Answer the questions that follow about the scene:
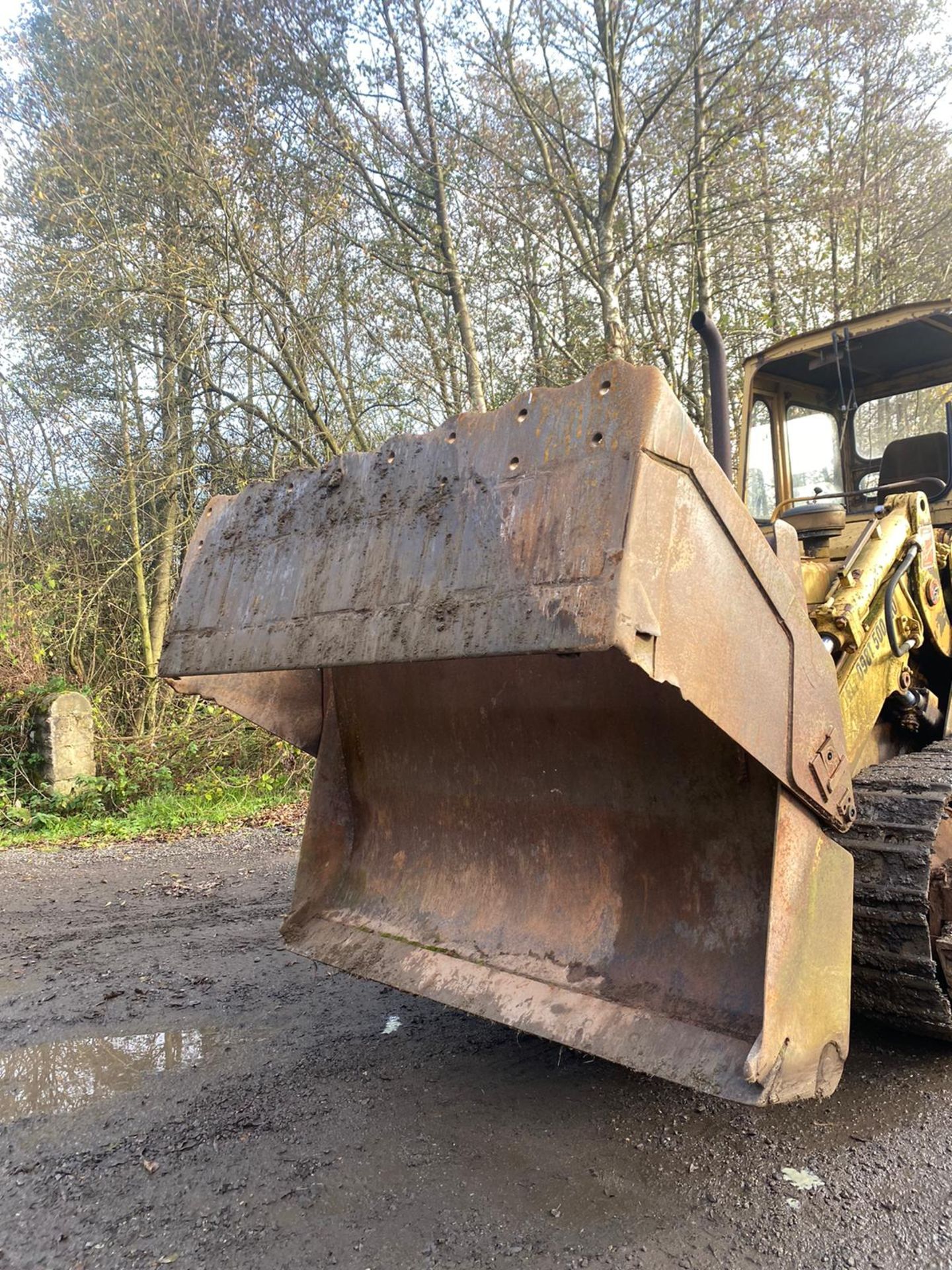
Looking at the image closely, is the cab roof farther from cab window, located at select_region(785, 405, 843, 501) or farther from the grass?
the grass

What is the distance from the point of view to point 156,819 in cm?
752

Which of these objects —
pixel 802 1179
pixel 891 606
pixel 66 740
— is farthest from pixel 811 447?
pixel 66 740

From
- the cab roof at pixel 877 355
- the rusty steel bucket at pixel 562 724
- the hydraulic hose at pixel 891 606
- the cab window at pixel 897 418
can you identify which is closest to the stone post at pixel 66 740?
the rusty steel bucket at pixel 562 724

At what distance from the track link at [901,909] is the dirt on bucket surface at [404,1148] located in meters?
0.28

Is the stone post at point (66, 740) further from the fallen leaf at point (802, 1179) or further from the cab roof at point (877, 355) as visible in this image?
the fallen leaf at point (802, 1179)

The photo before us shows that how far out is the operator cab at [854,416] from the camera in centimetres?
425

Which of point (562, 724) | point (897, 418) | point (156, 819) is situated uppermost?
point (897, 418)

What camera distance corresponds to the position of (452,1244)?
194cm

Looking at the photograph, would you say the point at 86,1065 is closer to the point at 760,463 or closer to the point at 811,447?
the point at 760,463

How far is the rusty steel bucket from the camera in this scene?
1.80 meters

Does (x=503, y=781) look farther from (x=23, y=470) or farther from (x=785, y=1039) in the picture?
(x=23, y=470)

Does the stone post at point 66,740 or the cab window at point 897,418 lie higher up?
the cab window at point 897,418

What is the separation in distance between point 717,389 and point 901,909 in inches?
61.4

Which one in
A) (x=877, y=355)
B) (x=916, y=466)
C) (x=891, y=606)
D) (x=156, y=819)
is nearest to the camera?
(x=891, y=606)
